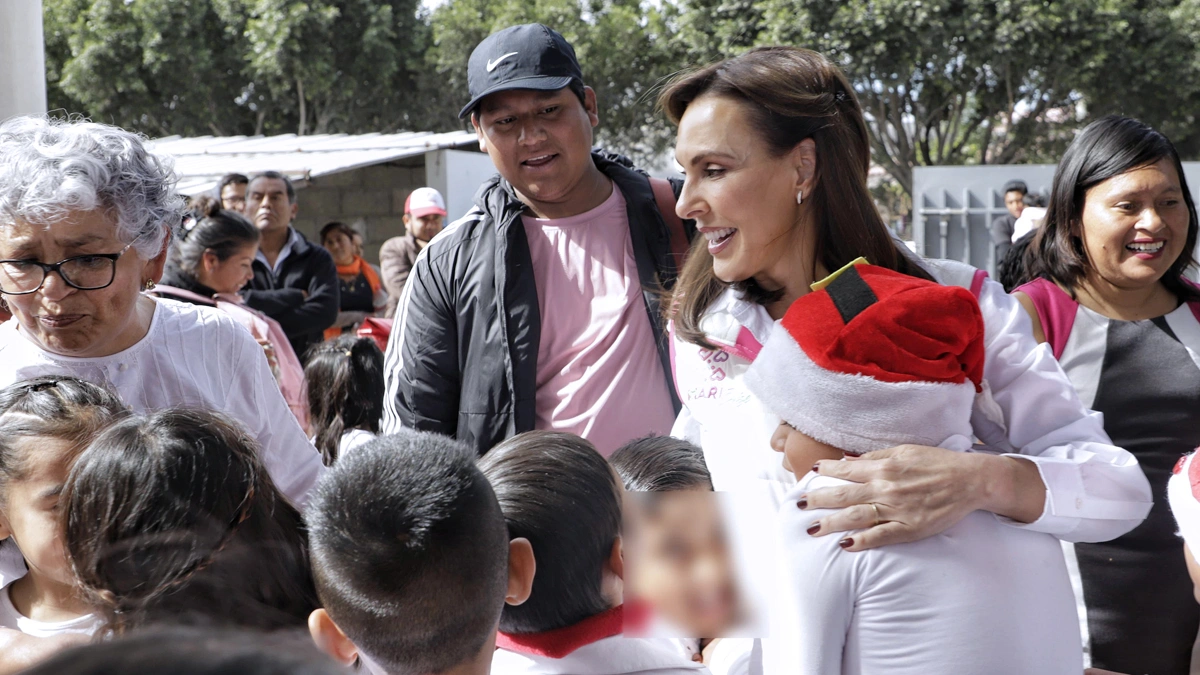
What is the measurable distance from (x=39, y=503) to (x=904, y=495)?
4.47ft

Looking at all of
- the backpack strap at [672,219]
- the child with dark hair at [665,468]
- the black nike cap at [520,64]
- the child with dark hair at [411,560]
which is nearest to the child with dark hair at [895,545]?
the child with dark hair at [411,560]

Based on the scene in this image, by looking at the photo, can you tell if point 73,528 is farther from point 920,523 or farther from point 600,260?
point 600,260

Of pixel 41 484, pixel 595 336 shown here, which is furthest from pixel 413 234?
pixel 41 484

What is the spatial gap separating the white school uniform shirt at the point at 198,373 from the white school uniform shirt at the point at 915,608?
104cm

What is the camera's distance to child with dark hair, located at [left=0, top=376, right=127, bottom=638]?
1787 millimetres

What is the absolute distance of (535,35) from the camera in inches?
111

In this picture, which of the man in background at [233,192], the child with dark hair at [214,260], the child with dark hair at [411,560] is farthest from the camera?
the man in background at [233,192]

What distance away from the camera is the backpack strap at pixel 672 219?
2.88 metres

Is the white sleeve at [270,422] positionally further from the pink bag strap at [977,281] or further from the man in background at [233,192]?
the man in background at [233,192]

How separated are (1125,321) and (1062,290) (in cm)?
16

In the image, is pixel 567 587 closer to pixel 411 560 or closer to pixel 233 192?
pixel 411 560

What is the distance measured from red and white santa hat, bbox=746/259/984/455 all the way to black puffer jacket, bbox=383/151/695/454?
1196 mm

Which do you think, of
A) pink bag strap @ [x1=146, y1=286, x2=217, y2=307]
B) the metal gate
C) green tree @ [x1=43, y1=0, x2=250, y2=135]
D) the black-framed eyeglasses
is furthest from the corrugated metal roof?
green tree @ [x1=43, y1=0, x2=250, y2=135]

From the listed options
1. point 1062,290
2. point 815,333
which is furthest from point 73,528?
point 1062,290
